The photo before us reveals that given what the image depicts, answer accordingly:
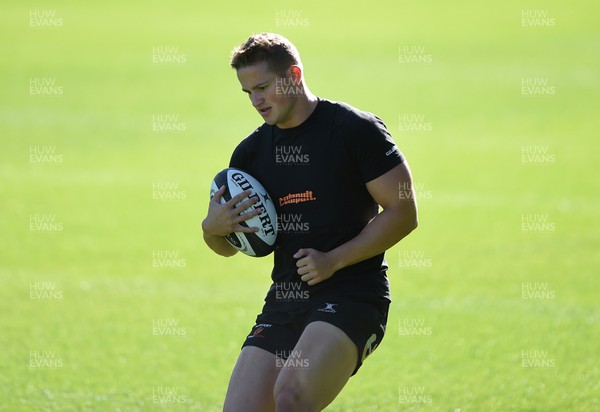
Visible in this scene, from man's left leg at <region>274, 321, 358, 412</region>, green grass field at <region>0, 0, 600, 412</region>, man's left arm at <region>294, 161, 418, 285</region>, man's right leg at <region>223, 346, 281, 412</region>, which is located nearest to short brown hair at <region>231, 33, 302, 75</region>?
man's left arm at <region>294, 161, 418, 285</region>

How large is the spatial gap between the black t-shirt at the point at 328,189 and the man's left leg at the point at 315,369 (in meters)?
0.42

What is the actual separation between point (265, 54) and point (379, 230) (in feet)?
4.65

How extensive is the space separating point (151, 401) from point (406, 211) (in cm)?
405

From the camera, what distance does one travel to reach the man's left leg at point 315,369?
5.91 metres

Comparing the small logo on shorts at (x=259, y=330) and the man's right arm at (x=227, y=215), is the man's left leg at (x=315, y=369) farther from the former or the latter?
the man's right arm at (x=227, y=215)

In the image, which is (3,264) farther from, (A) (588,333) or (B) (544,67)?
(B) (544,67)

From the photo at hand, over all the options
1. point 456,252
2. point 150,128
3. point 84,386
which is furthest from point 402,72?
point 84,386

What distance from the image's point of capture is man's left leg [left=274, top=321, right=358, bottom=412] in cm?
591

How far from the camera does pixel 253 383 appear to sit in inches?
252

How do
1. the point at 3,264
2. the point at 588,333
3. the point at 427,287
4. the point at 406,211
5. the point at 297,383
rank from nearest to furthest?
the point at 297,383
the point at 406,211
the point at 588,333
the point at 427,287
the point at 3,264

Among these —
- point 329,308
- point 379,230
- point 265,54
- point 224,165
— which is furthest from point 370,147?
point 224,165

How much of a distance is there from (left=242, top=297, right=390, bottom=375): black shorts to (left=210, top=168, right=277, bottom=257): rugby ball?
0.49 meters

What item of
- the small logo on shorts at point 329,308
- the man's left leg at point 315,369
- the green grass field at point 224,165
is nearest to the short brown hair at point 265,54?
the small logo on shorts at point 329,308

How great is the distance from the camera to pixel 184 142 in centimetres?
2492
